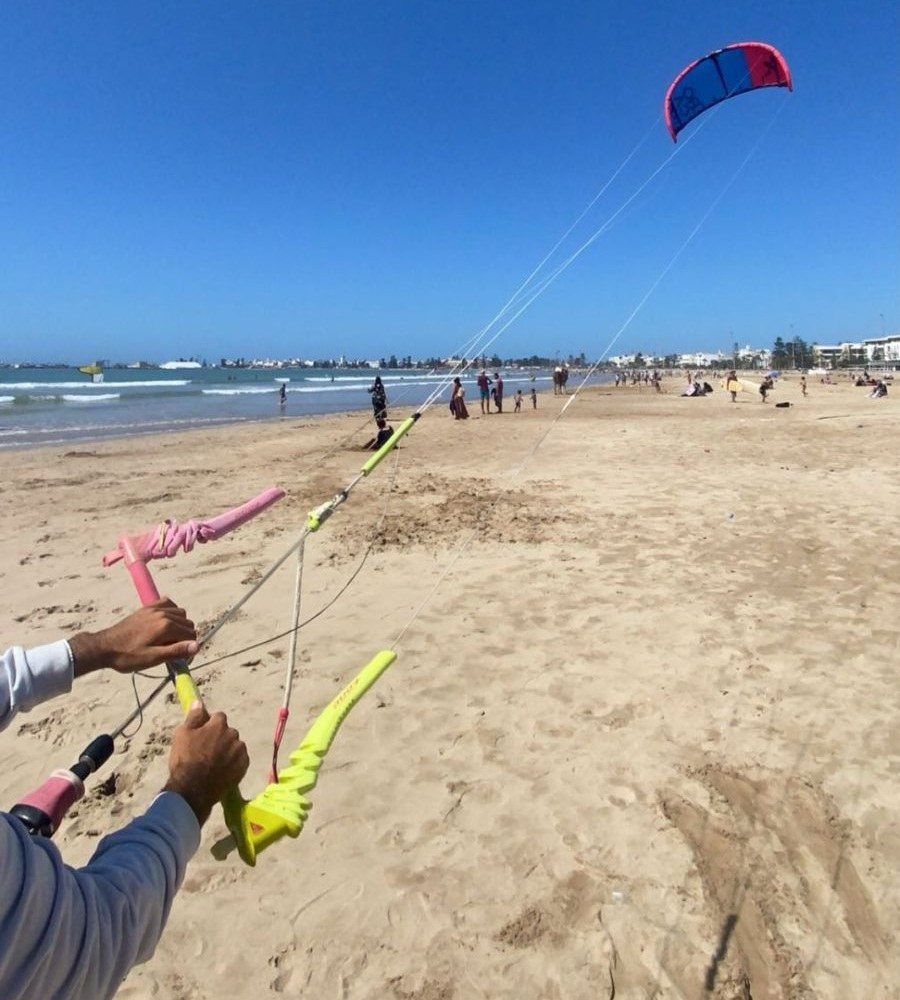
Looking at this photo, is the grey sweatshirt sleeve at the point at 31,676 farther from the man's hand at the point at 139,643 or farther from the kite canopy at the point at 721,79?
the kite canopy at the point at 721,79

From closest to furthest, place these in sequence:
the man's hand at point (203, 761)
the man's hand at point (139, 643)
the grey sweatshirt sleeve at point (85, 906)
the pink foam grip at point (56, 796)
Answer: the grey sweatshirt sleeve at point (85, 906) → the man's hand at point (203, 761) → the pink foam grip at point (56, 796) → the man's hand at point (139, 643)

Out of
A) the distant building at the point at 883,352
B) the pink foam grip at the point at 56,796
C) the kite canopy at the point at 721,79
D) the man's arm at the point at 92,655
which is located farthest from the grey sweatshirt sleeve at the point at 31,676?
the distant building at the point at 883,352

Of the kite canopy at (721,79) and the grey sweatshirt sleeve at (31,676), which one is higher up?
the kite canopy at (721,79)

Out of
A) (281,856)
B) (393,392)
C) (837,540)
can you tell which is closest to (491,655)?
(281,856)

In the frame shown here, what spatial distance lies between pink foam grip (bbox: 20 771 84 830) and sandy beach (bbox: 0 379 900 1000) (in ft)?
4.47

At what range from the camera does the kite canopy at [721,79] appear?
27.8ft

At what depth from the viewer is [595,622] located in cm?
542

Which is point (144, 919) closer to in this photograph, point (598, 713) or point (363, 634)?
point (598, 713)

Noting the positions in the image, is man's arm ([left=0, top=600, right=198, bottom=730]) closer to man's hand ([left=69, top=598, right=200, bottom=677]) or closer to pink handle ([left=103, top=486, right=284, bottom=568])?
man's hand ([left=69, top=598, right=200, bottom=677])

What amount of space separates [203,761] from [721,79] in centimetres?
1092

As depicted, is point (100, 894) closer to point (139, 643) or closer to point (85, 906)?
point (85, 906)

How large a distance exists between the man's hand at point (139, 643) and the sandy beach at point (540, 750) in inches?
55.0

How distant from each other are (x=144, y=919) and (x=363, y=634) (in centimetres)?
414

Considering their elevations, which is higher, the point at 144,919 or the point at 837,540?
the point at 144,919
